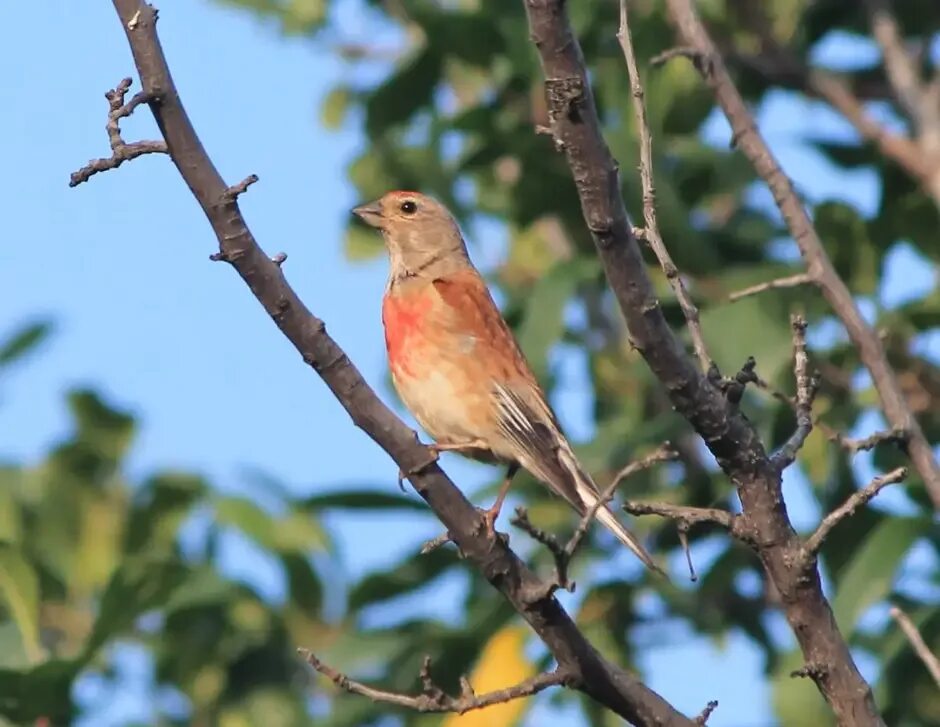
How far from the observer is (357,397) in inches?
144

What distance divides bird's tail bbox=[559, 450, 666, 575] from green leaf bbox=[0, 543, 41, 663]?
6.47 feet

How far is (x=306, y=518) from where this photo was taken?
777cm

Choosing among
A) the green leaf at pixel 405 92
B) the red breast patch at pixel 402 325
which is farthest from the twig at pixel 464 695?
the green leaf at pixel 405 92

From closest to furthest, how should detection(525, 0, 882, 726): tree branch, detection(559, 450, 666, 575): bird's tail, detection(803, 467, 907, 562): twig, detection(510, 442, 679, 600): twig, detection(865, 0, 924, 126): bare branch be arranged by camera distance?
detection(525, 0, 882, 726): tree branch → detection(510, 442, 679, 600): twig → detection(803, 467, 907, 562): twig → detection(559, 450, 666, 575): bird's tail → detection(865, 0, 924, 126): bare branch

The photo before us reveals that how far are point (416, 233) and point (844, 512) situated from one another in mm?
3509

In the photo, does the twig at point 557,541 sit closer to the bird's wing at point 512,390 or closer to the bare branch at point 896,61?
the bird's wing at point 512,390

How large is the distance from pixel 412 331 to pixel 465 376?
12.2 inches

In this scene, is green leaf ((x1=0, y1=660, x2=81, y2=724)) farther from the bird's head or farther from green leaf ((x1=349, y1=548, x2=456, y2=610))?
the bird's head

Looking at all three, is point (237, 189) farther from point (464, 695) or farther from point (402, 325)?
point (402, 325)

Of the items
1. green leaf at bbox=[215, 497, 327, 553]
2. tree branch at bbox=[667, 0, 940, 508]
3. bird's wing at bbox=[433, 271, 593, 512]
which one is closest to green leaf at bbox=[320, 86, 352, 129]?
green leaf at bbox=[215, 497, 327, 553]

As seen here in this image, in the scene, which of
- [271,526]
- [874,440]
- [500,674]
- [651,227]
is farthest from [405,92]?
[651,227]

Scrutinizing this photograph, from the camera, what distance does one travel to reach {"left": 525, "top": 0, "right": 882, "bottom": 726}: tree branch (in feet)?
10.6

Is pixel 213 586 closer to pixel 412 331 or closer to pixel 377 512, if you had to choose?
pixel 377 512

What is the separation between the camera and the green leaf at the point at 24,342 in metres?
7.63
